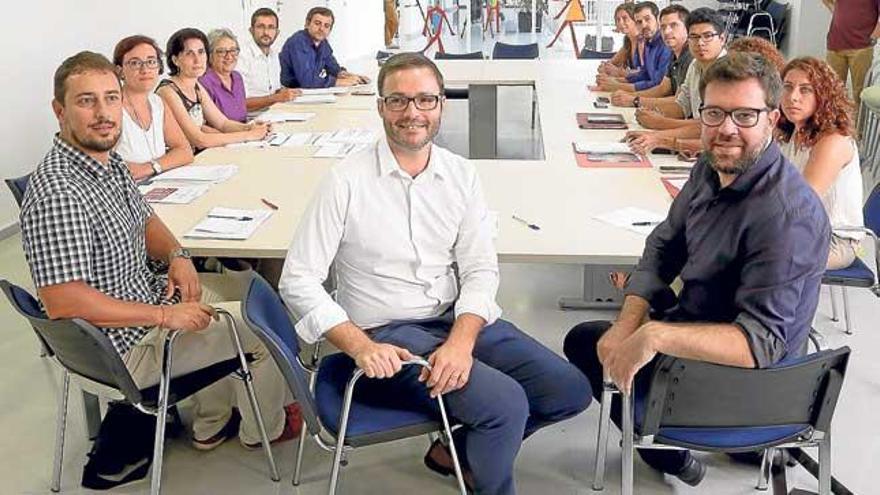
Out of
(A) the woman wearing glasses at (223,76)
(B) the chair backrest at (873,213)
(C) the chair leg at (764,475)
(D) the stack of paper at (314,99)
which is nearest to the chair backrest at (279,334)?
(C) the chair leg at (764,475)

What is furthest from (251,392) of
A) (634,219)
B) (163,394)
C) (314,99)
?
(314,99)

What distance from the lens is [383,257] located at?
2.27 m

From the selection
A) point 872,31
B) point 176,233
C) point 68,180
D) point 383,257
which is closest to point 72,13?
point 176,233

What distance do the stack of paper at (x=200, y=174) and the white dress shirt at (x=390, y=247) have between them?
120cm

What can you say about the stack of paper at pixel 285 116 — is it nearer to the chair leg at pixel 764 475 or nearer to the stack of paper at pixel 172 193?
the stack of paper at pixel 172 193

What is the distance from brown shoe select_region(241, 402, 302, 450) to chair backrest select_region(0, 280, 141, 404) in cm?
58

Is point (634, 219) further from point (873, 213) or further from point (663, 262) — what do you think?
point (873, 213)

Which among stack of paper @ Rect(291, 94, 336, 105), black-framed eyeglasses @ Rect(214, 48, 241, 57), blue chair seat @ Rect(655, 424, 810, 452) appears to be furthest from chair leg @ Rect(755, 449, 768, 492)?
stack of paper @ Rect(291, 94, 336, 105)

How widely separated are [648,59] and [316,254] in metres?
3.73

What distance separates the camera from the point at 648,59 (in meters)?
5.38

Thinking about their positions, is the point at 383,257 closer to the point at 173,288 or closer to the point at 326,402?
the point at 326,402

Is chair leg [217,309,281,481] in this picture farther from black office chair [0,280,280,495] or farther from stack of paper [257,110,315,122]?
stack of paper [257,110,315,122]

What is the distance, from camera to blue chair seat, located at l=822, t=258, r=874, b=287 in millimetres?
2908

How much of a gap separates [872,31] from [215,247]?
5.95 m
